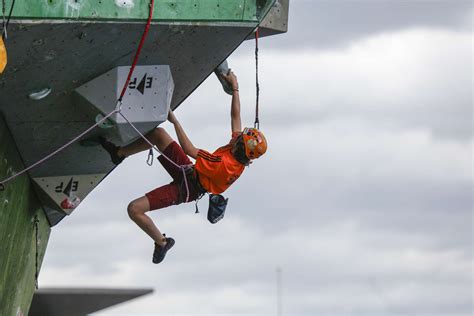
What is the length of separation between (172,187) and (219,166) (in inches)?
29.9

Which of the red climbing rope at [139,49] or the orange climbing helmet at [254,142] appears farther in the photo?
the orange climbing helmet at [254,142]

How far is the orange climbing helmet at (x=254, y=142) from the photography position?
47.2 feet

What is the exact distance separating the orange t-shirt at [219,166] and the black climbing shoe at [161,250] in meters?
0.86

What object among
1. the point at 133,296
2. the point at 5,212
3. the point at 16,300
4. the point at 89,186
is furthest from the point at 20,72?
the point at 133,296

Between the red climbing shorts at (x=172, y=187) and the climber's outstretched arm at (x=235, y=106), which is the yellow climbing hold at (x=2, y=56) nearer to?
the red climbing shorts at (x=172, y=187)

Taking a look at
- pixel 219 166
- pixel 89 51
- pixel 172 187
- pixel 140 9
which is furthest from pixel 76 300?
pixel 140 9

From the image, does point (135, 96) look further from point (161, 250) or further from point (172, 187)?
point (161, 250)

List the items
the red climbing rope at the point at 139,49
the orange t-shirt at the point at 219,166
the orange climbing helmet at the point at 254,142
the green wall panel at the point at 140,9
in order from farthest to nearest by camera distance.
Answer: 1. the orange t-shirt at the point at 219,166
2. the orange climbing helmet at the point at 254,142
3. the red climbing rope at the point at 139,49
4. the green wall panel at the point at 140,9

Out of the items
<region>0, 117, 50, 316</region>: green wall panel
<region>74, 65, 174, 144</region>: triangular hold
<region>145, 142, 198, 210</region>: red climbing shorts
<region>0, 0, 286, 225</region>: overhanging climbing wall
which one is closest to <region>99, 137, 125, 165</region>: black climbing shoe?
<region>0, 0, 286, 225</region>: overhanging climbing wall

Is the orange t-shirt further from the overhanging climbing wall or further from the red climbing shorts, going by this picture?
the overhanging climbing wall

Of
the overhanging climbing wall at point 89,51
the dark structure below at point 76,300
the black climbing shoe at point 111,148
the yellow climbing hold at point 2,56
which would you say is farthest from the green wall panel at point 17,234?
the dark structure below at point 76,300

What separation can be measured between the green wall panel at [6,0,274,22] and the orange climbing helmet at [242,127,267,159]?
4.29 ft

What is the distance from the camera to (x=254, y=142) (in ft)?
47.2

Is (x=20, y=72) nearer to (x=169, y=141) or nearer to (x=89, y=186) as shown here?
(x=169, y=141)
